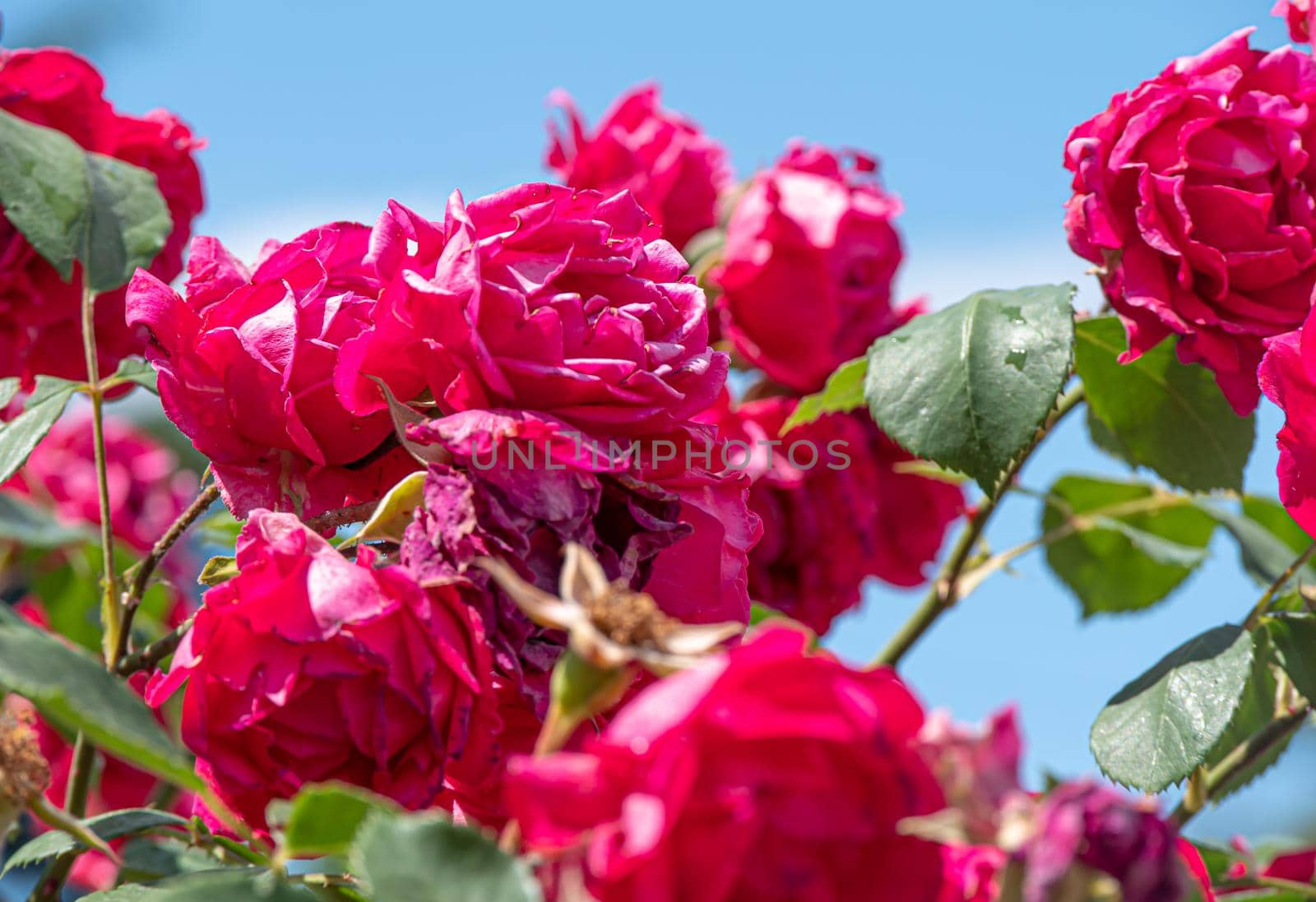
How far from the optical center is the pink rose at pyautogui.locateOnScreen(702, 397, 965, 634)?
1272 millimetres

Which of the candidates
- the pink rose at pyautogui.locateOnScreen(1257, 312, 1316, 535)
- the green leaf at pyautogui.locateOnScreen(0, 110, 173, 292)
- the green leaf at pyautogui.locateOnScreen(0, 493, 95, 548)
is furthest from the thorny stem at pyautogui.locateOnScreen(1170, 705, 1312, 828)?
the green leaf at pyautogui.locateOnScreen(0, 493, 95, 548)

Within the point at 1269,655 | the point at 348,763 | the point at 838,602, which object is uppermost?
the point at 348,763

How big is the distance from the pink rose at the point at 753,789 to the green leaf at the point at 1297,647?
52 centimetres

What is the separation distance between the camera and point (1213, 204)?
35.1 inches

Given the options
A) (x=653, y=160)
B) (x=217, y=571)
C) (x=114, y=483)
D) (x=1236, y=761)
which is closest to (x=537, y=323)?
(x=217, y=571)

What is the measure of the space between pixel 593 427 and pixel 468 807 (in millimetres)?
185

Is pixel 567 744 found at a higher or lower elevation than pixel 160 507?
higher

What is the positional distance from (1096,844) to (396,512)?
356 millimetres

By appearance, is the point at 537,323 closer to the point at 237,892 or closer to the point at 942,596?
the point at 237,892

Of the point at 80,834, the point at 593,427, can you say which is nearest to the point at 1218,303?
the point at 593,427

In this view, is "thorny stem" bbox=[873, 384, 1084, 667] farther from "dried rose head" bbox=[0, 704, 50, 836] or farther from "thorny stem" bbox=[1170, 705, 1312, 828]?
"dried rose head" bbox=[0, 704, 50, 836]

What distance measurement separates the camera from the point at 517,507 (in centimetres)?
57

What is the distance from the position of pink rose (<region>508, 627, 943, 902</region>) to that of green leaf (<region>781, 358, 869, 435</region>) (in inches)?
24.8

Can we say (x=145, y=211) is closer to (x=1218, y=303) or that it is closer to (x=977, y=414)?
(x=977, y=414)
